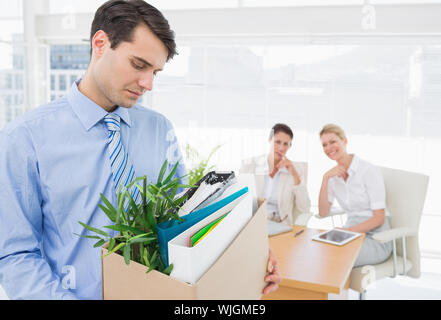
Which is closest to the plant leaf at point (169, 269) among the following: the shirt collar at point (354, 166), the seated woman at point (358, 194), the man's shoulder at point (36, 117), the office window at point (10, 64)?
the man's shoulder at point (36, 117)

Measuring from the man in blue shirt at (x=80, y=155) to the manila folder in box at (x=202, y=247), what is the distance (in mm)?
242

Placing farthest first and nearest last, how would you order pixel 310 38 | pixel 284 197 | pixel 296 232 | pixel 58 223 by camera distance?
pixel 310 38 < pixel 284 197 < pixel 296 232 < pixel 58 223

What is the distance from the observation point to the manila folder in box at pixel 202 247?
531 mm

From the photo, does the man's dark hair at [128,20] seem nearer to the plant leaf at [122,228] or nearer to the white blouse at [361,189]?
the plant leaf at [122,228]

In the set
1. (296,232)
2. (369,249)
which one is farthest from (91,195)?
(369,249)

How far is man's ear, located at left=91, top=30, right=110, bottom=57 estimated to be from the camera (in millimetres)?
1002

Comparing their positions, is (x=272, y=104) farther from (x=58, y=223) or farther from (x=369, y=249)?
(x=58, y=223)

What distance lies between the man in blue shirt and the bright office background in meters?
2.82

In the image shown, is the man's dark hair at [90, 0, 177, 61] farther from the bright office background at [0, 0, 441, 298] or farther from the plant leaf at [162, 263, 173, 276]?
the bright office background at [0, 0, 441, 298]

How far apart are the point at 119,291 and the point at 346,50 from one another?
11.7 feet

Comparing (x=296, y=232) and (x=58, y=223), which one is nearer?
(x=58, y=223)

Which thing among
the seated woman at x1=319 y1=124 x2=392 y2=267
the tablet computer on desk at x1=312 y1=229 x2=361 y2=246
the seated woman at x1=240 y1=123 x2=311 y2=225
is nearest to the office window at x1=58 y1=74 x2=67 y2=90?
the seated woman at x1=240 y1=123 x2=311 y2=225

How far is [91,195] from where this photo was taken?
97cm

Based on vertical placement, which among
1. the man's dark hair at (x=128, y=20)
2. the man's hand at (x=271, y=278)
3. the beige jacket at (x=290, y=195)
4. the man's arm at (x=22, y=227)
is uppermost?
the man's dark hair at (x=128, y=20)
